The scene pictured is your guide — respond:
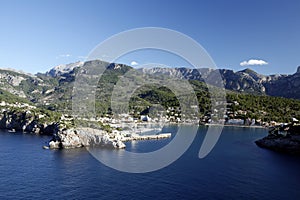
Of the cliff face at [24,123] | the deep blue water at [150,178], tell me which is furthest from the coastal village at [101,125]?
the deep blue water at [150,178]

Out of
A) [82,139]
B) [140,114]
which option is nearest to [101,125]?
[82,139]

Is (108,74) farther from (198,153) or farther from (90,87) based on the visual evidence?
(198,153)

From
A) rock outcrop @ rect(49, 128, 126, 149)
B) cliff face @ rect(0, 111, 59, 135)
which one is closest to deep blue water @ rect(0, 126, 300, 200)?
rock outcrop @ rect(49, 128, 126, 149)

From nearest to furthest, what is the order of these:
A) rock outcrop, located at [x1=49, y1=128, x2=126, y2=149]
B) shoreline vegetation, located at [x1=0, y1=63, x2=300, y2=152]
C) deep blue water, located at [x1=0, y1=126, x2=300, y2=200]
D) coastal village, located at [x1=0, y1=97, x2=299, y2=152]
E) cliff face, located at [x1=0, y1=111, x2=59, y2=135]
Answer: deep blue water, located at [x1=0, y1=126, x2=300, y2=200] → rock outcrop, located at [x1=49, y1=128, x2=126, y2=149] → coastal village, located at [x1=0, y1=97, x2=299, y2=152] → shoreline vegetation, located at [x1=0, y1=63, x2=300, y2=152] → cliff face, located at [x1=0, y1=111, x2=59, y2=135]

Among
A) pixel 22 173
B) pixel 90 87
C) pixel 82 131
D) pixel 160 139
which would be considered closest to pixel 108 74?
pixel 90 87

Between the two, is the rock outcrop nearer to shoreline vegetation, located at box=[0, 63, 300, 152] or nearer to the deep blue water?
shoreline vegetation, located at box=[0, 63, 300, 152]

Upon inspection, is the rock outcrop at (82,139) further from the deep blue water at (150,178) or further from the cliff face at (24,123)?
the cliff face at (24,123)

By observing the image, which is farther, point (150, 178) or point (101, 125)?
point (101, 125)

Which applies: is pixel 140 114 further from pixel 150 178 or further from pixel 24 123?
pixel 150 178
